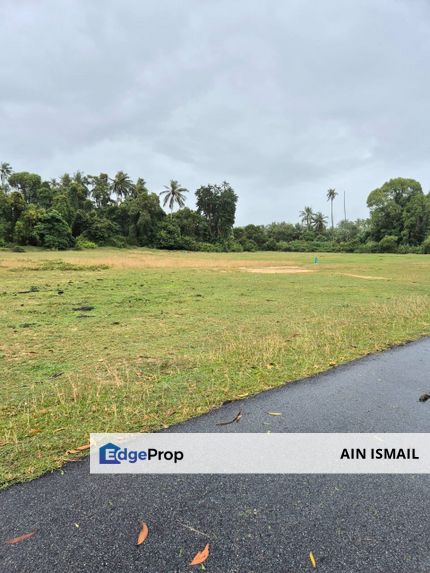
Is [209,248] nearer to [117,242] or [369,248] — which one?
[117,242]

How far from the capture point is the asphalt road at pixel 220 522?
1657 millimetres

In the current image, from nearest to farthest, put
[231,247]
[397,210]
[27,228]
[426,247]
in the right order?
[27,228] < [426,247] < [231,247] < [397,210]

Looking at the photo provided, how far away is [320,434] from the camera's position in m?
2.75

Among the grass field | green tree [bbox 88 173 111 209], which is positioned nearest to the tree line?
green tree [bbox 88 173 111 209]

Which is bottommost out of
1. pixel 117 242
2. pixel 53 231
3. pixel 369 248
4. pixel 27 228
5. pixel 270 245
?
pixel 369 248

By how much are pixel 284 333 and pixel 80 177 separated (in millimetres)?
63059

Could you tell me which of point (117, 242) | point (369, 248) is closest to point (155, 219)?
point (117, 242)

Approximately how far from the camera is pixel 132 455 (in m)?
2.49

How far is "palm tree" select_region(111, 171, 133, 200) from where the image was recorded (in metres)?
59.2

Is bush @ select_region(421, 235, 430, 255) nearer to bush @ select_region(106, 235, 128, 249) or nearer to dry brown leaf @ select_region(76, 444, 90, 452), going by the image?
bush @ select_region(106, 235, 128, 249)

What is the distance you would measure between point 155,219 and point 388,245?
40.5 m

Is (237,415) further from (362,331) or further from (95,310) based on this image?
(95,310)

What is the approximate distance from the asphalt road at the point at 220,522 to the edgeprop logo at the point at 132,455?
17 cm

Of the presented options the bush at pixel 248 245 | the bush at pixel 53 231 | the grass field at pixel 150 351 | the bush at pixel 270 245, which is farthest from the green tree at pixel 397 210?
the grass field at pixel 150 351
